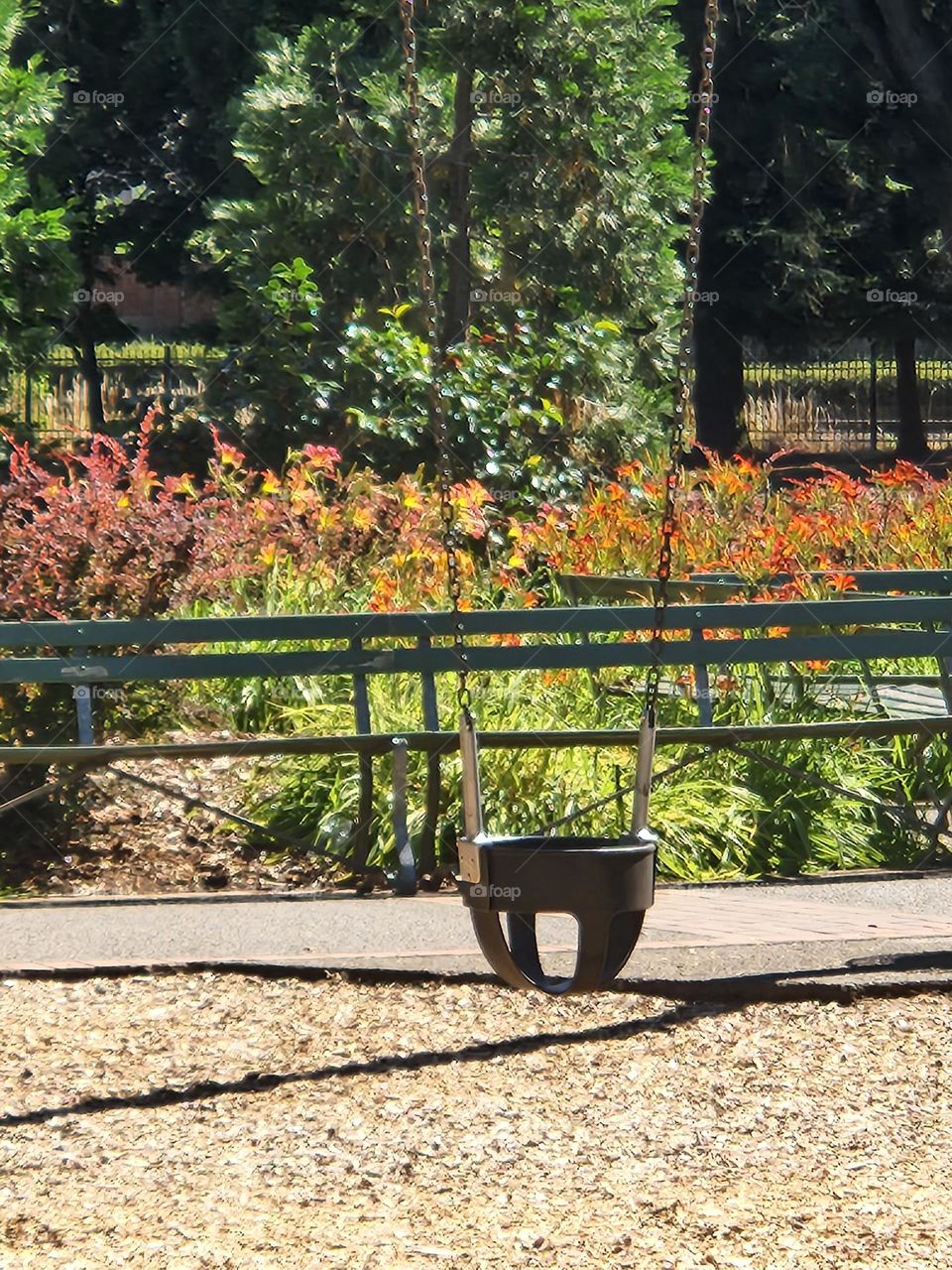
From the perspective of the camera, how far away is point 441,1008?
5.37 m

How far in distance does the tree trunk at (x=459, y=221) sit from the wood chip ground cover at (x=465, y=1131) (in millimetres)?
10477

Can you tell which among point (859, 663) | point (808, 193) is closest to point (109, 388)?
point (808, 193)

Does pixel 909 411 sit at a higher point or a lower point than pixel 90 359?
lower

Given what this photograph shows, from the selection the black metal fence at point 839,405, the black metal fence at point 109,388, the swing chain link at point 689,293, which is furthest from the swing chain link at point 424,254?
the black metal fence at point 839,405

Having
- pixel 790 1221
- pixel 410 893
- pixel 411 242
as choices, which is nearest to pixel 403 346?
pixel 411 242

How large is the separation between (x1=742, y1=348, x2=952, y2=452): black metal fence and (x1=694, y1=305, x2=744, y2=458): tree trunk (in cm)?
551

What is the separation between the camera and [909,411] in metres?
33.1

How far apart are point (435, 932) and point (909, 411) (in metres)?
28.5

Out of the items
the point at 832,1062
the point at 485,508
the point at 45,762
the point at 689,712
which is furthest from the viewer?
the point at 485,508

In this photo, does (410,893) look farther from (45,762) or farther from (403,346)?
(403,346)

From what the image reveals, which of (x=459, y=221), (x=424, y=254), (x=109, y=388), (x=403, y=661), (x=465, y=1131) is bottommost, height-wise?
(x=465, y=1131)

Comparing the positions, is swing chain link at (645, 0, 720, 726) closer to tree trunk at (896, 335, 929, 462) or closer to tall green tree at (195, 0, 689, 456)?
tall green tree at (195, 0, 689, 456)

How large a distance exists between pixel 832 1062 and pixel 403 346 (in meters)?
9.42

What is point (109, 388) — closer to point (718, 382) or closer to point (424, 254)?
point (718, 382)
